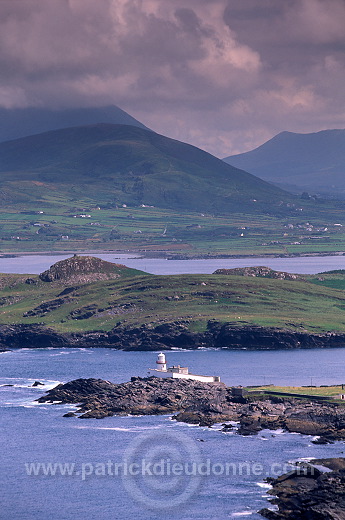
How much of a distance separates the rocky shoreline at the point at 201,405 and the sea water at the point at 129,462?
2.74 meters

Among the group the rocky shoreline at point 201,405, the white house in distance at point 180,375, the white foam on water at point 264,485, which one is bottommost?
the white foam on water at point 264,485

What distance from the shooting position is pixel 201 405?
14250 centimetres

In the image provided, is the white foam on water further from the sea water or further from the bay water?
the sea water

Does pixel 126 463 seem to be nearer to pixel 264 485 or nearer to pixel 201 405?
pixel 264 485

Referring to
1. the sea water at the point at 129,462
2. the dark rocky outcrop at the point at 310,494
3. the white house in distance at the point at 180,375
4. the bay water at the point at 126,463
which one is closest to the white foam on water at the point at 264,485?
the bay water at the point at 126,463

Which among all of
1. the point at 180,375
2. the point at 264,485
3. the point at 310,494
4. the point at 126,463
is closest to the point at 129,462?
the point at 126,463

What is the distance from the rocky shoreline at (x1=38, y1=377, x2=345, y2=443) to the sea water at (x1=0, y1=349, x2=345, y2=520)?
8.98ft

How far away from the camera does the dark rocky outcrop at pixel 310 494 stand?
9181cm

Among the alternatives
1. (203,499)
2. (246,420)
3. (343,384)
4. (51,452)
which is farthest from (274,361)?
(203,499)

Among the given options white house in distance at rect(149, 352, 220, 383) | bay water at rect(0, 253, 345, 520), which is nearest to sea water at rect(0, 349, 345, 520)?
bay water at rect(0, 253, 345, 520)

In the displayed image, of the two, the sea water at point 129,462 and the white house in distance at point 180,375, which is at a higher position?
the white house in distance at point 180,375

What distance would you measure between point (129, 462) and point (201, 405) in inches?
1037

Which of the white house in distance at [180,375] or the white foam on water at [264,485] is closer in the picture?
the white foam on water at [264,485]

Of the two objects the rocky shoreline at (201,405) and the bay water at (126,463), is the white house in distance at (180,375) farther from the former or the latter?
the bay water at (126,463)
